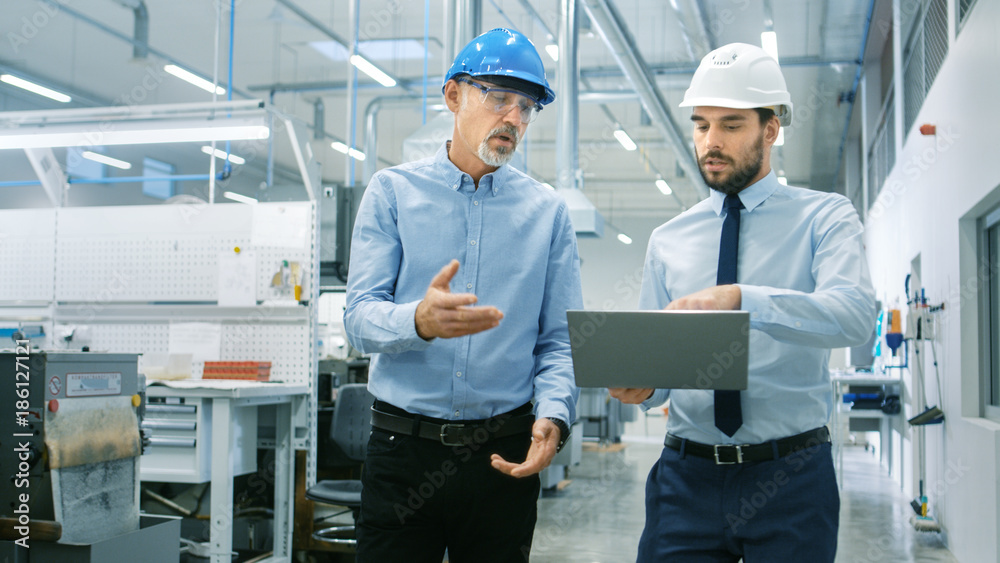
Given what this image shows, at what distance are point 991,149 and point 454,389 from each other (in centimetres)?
344

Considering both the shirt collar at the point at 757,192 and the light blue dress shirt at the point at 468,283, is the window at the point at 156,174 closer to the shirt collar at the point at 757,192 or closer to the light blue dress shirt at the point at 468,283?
the light blue dress shirt at the point at 468,283

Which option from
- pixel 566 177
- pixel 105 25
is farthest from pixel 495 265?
pixel 105 25

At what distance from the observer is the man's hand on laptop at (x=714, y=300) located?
129cm

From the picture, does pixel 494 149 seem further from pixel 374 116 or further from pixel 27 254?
pixel 374 116

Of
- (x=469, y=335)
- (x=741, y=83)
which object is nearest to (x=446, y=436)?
(x=469, y=335)

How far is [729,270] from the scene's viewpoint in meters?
1.52

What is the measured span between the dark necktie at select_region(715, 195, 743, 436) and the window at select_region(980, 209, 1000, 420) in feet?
11.5

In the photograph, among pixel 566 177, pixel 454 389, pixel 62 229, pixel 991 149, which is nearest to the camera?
pixel 454 389

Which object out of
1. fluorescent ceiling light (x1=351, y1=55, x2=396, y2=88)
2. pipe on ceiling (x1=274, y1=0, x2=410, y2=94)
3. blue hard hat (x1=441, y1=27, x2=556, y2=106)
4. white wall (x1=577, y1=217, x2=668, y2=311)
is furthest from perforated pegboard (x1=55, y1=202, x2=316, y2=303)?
white wall (x1=577, y1=217, x2=668, y2=311)

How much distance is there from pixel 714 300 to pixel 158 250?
3874 millimetres

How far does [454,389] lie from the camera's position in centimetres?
144

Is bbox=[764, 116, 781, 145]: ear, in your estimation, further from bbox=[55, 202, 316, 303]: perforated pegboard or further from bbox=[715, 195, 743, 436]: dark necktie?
bbox=[55, 202, 316, 303]: perforated pegboard

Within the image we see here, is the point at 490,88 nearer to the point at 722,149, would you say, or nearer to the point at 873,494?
the point at 722,149

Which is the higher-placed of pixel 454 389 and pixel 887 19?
pixel 887 19
